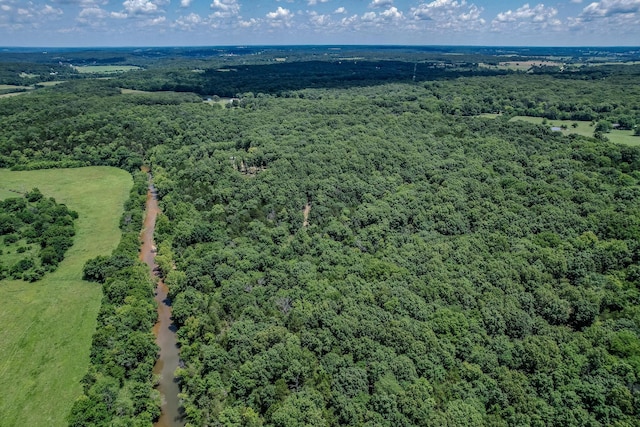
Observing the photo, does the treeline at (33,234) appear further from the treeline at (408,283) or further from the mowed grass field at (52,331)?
the treeline at (408,283)

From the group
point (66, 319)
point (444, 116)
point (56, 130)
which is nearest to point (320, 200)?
point (66, 319)

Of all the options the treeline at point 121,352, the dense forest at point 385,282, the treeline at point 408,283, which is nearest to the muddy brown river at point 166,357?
the treeline at point 121,352

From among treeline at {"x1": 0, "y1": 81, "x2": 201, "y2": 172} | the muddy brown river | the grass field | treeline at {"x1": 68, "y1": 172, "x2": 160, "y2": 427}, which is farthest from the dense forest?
the grass field

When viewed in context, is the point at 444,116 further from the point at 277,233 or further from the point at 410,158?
the point at 277,233

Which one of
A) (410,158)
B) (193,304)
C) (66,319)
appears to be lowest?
(66,319)

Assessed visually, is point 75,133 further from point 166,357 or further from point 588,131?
point 588,131

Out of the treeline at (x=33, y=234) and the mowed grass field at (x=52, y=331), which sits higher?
the treeline at (x=33, y=234)

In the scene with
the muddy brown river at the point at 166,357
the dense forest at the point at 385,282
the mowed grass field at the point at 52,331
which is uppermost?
the dense forest at the point at 385,282
